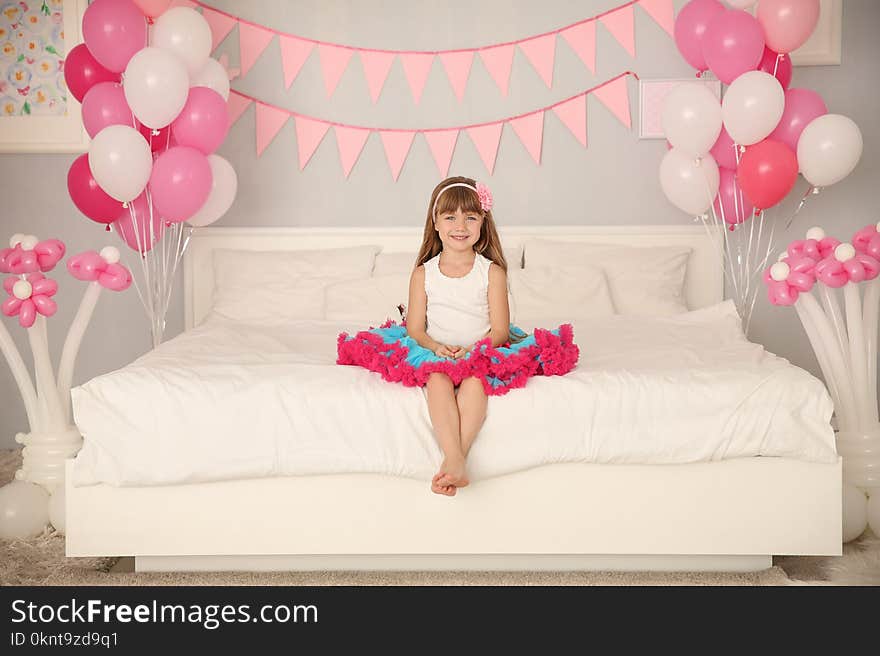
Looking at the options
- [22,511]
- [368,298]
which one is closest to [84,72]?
[368,298]

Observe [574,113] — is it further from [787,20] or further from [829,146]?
[829,146]

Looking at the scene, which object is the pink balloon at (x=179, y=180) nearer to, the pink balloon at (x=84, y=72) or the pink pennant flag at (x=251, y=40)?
the pink balloon at (x=84, y=72)

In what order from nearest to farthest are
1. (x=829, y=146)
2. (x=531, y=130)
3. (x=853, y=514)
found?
(x=853, y=514), (x=829, y=146), (x=531, y=130)

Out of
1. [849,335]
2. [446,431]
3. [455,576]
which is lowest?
[455,576]

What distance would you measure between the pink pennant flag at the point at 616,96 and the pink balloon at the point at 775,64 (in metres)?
0.65

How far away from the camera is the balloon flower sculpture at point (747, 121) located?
3297 millimetres

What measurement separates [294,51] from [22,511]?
210 cm

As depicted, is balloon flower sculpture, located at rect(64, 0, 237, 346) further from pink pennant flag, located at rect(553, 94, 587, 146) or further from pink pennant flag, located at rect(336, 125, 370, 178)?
pink pennant flag, located at rect(553, 94, 587, 146)

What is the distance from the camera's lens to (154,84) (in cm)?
320

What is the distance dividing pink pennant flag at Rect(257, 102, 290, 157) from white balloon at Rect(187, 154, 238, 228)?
460 millimetres

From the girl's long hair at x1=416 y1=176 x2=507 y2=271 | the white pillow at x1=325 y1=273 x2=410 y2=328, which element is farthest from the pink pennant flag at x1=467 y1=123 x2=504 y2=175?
the girl's long hair at x1=416 y1=176 x2=507 y2=271

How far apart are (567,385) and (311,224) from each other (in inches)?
76.4

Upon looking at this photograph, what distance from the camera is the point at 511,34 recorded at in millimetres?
4008

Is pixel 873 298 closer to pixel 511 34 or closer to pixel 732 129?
pixel 732 129
